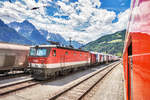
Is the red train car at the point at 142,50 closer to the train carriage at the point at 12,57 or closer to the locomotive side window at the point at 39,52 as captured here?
the locomotive side window at the point at 39,52

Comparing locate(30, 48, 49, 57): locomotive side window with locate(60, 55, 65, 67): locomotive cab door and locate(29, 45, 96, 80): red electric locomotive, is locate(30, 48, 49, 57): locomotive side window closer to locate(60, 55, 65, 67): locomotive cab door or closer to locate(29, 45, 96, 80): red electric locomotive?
locate(29, 45, 96, 80): red electric locomotive

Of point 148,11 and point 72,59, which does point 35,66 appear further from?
point 148,11

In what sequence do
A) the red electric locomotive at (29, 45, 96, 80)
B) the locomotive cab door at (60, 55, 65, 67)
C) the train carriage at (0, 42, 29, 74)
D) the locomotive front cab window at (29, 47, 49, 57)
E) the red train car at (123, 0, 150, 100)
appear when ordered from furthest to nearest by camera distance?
the locomotive cab door at (60, 55, 65, 67) → the train carriage at (0, 42, 29, 74) → the locomotive front cab window at (29, 47, 49, 57) → the red electric locomotive at (29, 45, 96, 80) → the red train car at (123, 0, 150, 100)

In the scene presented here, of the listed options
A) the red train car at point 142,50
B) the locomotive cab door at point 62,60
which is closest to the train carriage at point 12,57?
the locomotive cab door at point 62,60

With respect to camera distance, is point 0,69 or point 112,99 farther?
point 0,69

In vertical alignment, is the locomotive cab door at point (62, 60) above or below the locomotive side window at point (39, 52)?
below

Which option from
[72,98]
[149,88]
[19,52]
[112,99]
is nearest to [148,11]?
[149,88]

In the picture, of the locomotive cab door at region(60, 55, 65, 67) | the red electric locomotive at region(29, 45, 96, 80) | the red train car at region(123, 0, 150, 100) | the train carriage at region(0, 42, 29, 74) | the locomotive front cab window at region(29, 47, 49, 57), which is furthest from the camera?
the locomotive cab door at region(60, 55, 65, 67)

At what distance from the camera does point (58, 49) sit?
12008 mm

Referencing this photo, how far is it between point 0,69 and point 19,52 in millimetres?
3131

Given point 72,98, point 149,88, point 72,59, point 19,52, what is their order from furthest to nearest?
point 72,59 < point 19,52 < point 72,98 < point 149,88

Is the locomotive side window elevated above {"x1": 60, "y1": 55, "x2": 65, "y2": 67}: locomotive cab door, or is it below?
above

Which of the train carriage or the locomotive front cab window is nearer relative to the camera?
the locomotive front cab window

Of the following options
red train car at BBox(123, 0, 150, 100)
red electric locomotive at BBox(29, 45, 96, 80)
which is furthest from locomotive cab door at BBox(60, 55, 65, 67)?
red train car at BBox(123, 0, 150, 100)
